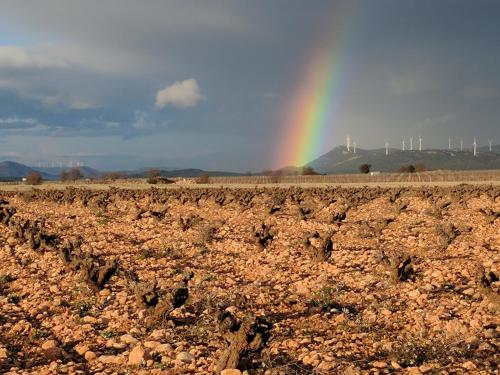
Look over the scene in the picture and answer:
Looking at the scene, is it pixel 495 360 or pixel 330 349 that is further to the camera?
pixel 330 349

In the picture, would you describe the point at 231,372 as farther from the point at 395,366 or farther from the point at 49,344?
the point at 49,344

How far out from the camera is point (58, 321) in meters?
9.85

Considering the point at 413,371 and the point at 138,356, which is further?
the point at 138,356

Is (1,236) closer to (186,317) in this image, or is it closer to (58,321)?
(58,321)

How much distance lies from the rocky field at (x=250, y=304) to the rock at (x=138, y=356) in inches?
0.7

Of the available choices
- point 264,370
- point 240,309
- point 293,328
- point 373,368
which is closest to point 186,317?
point 240,309

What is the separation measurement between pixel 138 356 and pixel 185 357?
0.75 m

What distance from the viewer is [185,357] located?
779cm

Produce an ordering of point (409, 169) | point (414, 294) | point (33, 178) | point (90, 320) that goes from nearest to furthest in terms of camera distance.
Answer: point (90, 320) < point (414, 294) < point (33, 178) < point (409, 169)

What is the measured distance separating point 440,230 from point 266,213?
12756 millimetres

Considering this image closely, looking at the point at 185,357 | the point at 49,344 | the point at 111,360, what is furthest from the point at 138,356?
the point at 49,344

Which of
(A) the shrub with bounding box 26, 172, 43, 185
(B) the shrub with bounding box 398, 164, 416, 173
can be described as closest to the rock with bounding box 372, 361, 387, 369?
(A) the shrub with bounding box 26, 172, 43, 185

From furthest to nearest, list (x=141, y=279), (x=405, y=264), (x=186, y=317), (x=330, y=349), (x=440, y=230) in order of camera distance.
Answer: (x=440, y=230) → (x=141, y=279) → (x=405, y=264) → (x=186, y=317) → (x=330, y=349)

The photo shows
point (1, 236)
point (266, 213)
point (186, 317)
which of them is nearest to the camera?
point (186, 317)
